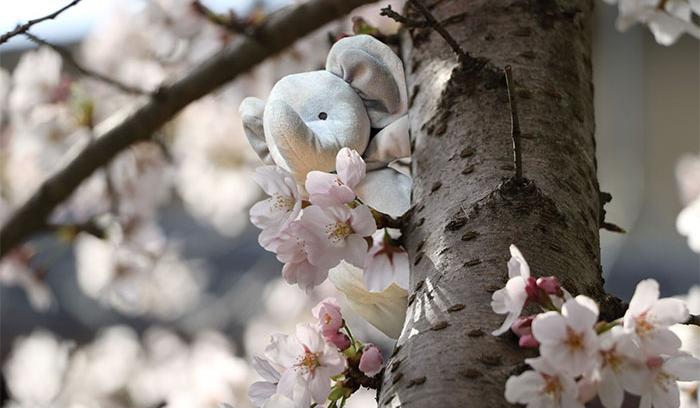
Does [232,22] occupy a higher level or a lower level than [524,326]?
lower

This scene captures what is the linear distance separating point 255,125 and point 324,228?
22 cm

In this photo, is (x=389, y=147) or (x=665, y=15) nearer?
(x=389, y=147)

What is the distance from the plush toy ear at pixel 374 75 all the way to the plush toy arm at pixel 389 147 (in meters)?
0.01

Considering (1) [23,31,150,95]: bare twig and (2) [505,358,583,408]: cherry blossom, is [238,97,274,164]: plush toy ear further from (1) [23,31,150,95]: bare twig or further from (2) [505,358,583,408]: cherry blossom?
(2) [505,358,583,408]: cherry blossom

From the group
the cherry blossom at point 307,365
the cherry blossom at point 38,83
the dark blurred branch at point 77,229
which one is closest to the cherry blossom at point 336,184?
the cherry blossom at point 307,365

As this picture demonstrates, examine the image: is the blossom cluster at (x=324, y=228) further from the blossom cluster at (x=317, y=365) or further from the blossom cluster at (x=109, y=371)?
the blossom cluster at (x=109, y=371)

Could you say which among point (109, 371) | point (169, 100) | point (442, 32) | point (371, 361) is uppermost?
point (442, 32)

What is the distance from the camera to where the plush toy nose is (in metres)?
0.91

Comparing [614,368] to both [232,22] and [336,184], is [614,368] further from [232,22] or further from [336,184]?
[232,22]

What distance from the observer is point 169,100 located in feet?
5.80

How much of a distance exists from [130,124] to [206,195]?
1.27 metres

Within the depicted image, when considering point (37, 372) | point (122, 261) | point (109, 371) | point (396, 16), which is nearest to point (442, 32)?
point (396, 16)

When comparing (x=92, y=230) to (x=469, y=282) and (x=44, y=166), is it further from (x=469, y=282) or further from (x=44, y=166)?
(x=469, y=282)

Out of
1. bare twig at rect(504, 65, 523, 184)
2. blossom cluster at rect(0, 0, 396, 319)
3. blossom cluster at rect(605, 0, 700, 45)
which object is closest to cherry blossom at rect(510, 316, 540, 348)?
bare twig at rect(504, 65, 523, 184)
